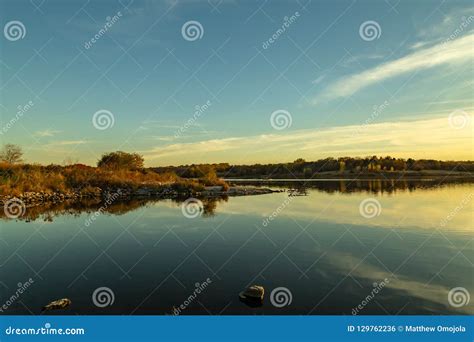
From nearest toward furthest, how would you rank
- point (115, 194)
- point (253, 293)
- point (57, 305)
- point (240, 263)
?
point (57, 305), point (253, 293), point (240, 263), point (115, 194)

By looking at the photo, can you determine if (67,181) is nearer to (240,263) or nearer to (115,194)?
(115,194)

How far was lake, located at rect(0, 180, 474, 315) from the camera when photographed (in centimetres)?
740

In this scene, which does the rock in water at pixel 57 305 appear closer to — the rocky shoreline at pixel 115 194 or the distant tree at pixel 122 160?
the rocky shoreline at pixel 115 194

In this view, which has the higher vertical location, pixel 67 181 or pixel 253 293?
pixel 67 181

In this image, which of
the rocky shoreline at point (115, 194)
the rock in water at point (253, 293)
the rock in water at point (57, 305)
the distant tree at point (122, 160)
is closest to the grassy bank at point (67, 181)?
the rocky shoreline at point (115, 194)

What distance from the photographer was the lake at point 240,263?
7398mm

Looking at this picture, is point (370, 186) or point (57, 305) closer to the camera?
point (57, 305)

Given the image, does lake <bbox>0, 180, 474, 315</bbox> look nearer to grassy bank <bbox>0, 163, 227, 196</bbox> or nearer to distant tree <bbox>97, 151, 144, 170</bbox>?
grassy bank <bbox>0, 163, 227, 196</bbox>

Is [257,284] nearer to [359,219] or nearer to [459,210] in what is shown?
[359,219]

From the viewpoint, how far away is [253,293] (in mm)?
7516

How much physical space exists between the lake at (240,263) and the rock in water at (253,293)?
0.46ft

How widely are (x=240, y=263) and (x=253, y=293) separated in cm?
233

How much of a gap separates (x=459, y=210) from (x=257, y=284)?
14.9 m

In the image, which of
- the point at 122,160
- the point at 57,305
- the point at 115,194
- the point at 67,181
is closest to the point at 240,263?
the point at 57,305
